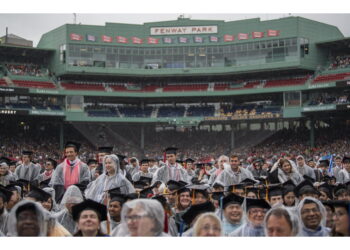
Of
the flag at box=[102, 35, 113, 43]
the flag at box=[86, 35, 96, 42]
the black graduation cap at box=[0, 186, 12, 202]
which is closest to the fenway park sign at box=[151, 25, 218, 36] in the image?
the flag at box=[102, 35, 113, 43]

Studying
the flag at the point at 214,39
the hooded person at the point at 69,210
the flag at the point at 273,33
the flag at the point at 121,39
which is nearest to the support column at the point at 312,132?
the flag at the point at 273,33

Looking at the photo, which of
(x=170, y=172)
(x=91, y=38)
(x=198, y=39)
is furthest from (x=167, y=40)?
(x=170, y=172)

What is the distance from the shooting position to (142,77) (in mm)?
51469

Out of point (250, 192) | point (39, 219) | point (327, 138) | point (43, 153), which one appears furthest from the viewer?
point (327, 138)

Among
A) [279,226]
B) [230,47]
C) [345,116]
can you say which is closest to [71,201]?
[279,226]

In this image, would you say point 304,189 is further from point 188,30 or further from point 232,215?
point 188,30

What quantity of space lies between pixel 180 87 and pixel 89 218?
46119 millimetres

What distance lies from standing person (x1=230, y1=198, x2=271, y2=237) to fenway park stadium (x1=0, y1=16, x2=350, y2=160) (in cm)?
3685

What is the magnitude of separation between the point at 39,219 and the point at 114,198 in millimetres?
2383

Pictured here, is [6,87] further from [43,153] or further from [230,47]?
[230,47]

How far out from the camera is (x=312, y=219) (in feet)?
20.6

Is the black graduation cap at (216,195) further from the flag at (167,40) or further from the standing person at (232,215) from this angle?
the flag at (167,40)

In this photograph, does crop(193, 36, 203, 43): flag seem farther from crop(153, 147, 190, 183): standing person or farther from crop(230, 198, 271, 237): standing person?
crop(230, 198, 271, 237): standing person

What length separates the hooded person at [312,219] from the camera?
6254mm
